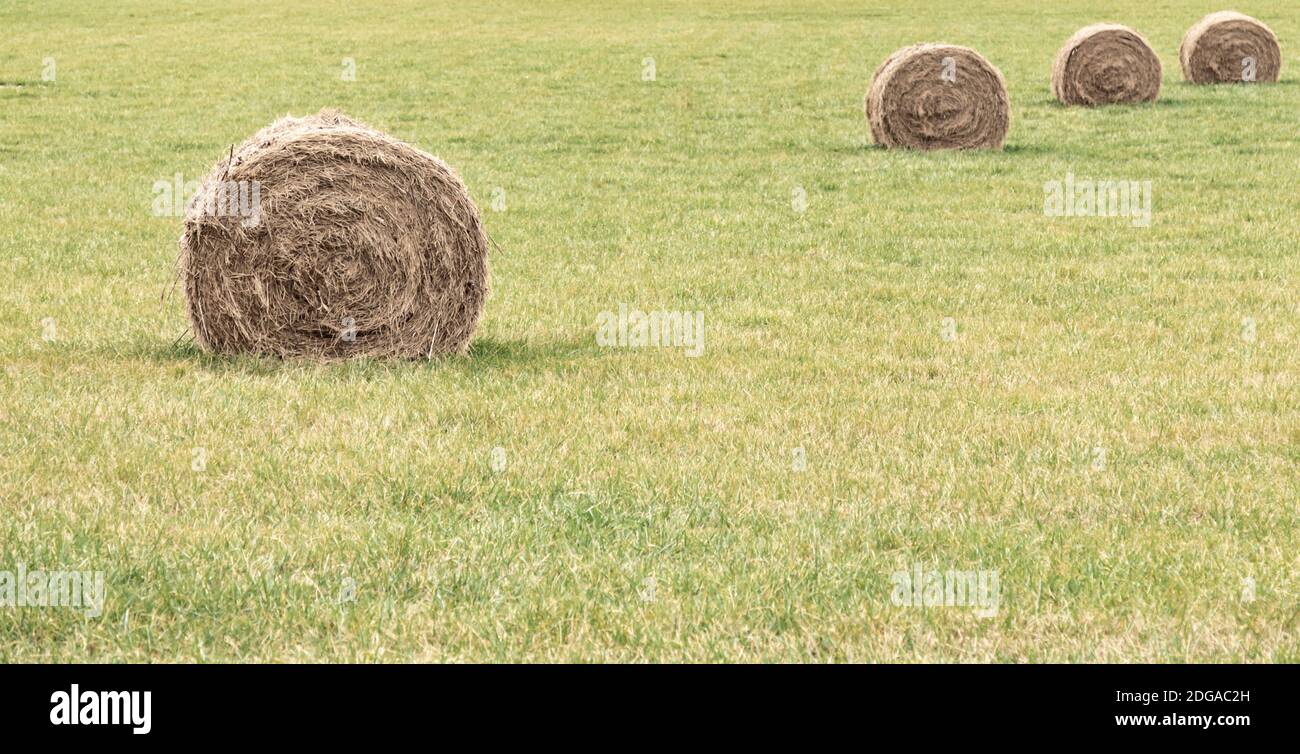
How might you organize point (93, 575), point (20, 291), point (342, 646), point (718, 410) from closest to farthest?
1. point (342, 646)
2. point (93, 575)
3. point (718, 410)
4. point (20, 291)

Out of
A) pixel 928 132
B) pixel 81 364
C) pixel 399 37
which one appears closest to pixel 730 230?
pixel 928 132

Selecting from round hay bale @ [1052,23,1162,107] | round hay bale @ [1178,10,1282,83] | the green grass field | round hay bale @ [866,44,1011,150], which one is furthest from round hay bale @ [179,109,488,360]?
round hay bale @ [1178,10,1282,83]

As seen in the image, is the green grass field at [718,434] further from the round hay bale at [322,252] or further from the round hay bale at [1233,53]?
the round hay bale at [1233,53]

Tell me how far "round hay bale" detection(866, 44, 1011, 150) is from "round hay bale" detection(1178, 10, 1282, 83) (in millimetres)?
9811

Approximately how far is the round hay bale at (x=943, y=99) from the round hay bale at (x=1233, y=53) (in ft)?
32.2

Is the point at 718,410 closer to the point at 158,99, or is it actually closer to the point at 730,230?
the point at 730,230

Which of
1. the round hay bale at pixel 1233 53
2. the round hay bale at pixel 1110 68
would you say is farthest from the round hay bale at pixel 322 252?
the round hay bale at pixel 1233 53

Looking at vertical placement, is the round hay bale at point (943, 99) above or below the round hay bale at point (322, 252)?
above

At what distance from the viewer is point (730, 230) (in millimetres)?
17812

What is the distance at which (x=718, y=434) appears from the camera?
8570 millimetres

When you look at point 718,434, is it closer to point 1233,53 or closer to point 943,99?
point 943,99

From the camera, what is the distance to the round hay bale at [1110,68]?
2864 centimetres
